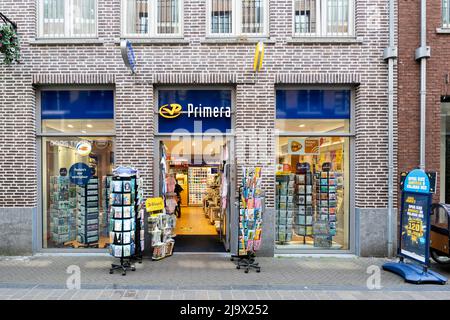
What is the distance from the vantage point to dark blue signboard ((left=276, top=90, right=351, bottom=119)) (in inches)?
349

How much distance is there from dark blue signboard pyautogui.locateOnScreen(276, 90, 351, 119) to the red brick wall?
1.33 m

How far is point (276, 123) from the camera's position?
8859 millimetres

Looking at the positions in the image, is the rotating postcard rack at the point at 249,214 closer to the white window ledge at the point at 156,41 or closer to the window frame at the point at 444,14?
the white window ledge at the point at 156,41

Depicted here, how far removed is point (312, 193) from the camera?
9.19 meters

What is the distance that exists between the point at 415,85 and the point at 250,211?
5.17 metres

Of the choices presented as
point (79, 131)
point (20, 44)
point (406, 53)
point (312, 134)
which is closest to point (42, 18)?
point (20, 44)

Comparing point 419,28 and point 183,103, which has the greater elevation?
point 419,28

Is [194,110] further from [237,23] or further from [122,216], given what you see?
[122,216]

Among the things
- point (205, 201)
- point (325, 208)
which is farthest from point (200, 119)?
point (205, 201)

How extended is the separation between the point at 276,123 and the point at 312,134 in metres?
0.95

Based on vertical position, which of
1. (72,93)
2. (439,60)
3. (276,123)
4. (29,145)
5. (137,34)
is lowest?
(29,145)

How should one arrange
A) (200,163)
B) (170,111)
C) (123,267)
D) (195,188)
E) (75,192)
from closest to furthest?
1. (123,267)
2. (170,111)
3. (75,192)
4. (200,163)
5. (195,188)

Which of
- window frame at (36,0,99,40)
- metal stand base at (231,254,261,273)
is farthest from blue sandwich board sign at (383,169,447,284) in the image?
window frame at (36,0,99,40)

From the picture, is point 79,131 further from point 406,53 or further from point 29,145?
point 406,53
